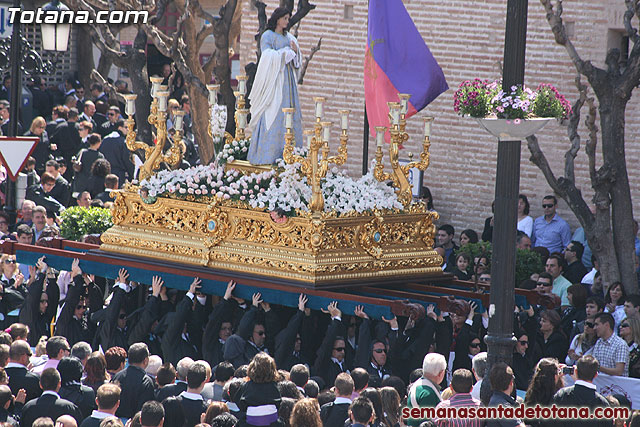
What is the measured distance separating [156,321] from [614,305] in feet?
15.4

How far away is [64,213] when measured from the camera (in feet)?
49.6

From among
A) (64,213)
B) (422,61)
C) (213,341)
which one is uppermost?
(422,61)

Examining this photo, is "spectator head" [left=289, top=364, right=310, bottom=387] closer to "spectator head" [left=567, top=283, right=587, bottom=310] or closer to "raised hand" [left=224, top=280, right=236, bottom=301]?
"raised hand" [left=224, top=280, right=236, bottom=301]

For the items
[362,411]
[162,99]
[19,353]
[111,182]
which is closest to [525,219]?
[162,99]

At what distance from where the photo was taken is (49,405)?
377 inches

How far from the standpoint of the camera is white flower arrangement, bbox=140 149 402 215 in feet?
41.5

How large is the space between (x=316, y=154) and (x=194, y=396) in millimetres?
3486

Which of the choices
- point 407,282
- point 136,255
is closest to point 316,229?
point 407,282

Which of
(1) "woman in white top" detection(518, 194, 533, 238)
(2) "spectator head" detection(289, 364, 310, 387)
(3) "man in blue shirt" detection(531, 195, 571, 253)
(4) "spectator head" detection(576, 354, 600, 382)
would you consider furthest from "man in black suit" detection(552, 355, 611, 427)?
(1) "woman in white top" detection(518, 194, 533, 238)

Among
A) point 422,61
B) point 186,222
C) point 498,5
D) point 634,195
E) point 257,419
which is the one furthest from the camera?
point 498,5

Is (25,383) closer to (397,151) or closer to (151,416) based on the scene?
(151,416)

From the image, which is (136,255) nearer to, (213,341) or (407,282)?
(213,341)

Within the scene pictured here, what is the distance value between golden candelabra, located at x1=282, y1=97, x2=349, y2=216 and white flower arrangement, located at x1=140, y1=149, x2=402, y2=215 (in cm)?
12

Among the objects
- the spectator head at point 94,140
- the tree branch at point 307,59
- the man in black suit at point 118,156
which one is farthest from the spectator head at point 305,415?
the man in black suit at point 118,156
